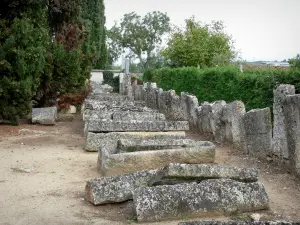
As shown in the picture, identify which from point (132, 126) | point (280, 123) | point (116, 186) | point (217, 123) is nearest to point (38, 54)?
point (132, 126)

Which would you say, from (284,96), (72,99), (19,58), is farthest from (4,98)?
(284,96)

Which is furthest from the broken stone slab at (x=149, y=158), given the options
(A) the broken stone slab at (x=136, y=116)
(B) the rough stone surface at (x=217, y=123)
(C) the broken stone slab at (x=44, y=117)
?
(C) the broken stone slab at (x=44, y=117)

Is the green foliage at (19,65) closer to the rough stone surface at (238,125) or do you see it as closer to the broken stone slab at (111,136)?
the broken stone slab at (111,136)

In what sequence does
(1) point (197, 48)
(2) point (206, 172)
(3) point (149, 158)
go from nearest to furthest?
(2) point (206, 172) → (3) point (149, 158) → (1) point (197, 48)

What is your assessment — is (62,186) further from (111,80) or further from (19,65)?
(111,80)

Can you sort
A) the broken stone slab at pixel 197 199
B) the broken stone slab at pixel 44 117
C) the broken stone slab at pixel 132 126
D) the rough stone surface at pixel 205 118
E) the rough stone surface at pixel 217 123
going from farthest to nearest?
the broken stone slab at pixel 44 117
the rough stone surface at pixel 205 118
the rough stone surface at pixel 217 123
the broken stone slab at pixel 132 126
the broken stone slab at pixel 197 199

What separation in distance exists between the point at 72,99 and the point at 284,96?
12175 millimetres

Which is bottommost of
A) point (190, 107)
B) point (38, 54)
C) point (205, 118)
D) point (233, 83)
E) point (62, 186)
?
point (62, 186)

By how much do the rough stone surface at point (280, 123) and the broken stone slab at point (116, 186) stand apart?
2565 mm

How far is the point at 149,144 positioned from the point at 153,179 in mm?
2027

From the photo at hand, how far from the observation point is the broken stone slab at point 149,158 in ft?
23.6

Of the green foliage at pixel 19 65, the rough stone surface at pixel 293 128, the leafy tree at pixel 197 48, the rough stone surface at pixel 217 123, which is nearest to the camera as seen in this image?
the rough stone surface at pixel 293 128

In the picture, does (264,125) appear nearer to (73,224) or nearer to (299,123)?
(299,123)

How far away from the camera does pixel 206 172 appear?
5934 millimetres
